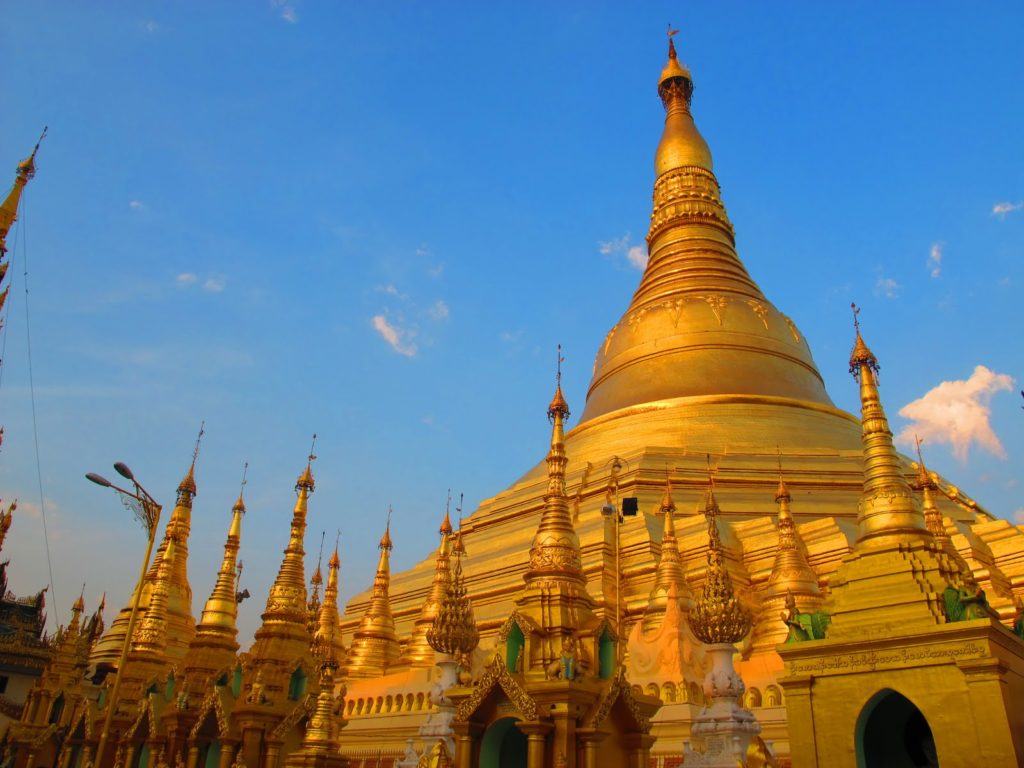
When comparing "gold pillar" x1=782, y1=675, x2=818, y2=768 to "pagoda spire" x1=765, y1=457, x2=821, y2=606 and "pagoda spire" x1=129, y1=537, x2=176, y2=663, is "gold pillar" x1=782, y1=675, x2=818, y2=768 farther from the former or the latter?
"pagoda spire" x1=129, y1=537, x2=176, y2=663

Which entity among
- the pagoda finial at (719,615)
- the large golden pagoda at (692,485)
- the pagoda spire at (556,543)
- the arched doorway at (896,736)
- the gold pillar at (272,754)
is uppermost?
the large golden pagoda at (692,485)

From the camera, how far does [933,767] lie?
28.8 ft

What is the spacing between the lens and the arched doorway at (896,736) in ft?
29.5

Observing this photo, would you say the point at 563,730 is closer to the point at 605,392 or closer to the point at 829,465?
the point at 829,465

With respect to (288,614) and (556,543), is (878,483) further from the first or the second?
(288,614)

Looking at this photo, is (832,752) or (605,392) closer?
(832,752)

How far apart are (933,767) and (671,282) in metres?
23.5

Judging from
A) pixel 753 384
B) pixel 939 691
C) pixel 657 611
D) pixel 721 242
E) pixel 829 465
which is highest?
pixel 721 242

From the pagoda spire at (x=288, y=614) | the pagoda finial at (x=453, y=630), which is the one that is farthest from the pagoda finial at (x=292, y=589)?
the pagoda finial at (x=453, y=630)

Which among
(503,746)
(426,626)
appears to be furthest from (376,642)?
(503,746)

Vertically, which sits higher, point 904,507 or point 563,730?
point 904,507

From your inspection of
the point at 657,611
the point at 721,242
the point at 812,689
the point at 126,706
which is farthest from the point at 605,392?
the point at 812,689

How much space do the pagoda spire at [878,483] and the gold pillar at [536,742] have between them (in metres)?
4.63

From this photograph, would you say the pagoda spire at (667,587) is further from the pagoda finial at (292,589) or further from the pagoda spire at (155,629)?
the pagoda spire at (155,629)
